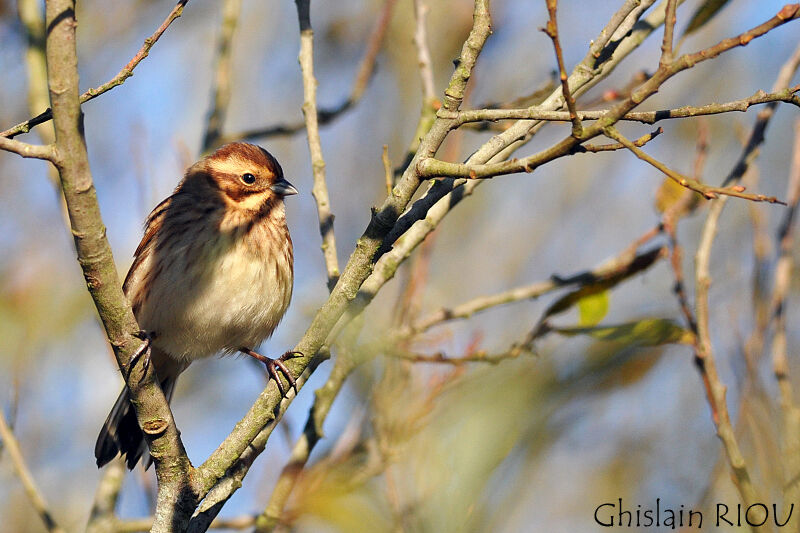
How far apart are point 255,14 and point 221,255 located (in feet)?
21.0

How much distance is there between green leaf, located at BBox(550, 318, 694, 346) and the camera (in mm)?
4258

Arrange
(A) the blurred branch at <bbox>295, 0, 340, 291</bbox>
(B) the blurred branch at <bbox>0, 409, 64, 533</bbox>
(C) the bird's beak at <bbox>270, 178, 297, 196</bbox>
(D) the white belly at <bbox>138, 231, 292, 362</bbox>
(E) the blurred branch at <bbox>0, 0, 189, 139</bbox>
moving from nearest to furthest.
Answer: (E) the blurred branch at <bbox>0, 0, 189, 139</bbox> → (A) the blurred branch at <bbox>295, 0, 340, 291</bbox> → (B) the blurred branch at <bbox>0, 409, 64, 533</bbox> → (D) the white belly at <bbox>138, 231, 292, 362</bbox> → (C) the bird's beak at <bbox>270, 178, 297, 196</bbox>

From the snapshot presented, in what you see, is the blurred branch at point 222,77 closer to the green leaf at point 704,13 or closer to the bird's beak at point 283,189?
the bird's beak at point 283,189

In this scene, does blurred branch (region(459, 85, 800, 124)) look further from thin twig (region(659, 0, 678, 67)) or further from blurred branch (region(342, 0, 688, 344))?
blurred branch (region(342, 0, 688, 344))

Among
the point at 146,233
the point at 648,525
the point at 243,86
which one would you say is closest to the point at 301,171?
the point at 243,86

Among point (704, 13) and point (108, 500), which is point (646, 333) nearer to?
point (704, 13)

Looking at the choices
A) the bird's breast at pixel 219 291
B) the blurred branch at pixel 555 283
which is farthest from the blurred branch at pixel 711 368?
the bird's breast at pixel 219 291

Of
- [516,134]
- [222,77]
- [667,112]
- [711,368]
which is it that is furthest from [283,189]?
[667,112]

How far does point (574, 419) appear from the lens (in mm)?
4047

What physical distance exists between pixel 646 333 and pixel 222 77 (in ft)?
A: 11.4

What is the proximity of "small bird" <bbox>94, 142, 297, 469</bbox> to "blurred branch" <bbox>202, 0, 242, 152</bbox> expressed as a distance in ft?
2.15

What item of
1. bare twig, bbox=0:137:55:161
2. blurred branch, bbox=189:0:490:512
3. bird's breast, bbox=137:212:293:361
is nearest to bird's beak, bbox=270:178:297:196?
bird's breast, bbox=137:212:293:361

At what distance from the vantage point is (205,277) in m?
4.82

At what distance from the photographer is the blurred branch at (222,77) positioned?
5.93 meters
